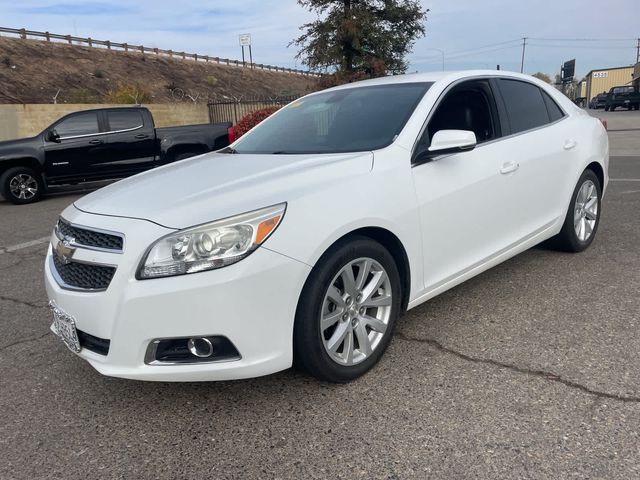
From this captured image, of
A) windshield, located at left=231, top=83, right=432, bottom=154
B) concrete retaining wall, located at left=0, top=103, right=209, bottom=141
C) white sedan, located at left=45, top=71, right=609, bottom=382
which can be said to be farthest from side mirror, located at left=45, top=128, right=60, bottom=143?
white sedan, located at left=45, top=71, right=609, bottom=382

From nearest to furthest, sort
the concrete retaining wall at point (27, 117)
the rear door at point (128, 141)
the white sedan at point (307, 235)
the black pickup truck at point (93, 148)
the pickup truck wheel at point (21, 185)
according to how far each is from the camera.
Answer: the white sedan at point (307, 235), the pickup truck wheel at point (21, 185), the black pickup truck at point (93, 148), the rear door at point (128, 141), the concrete retaining wall at point (27, 117)

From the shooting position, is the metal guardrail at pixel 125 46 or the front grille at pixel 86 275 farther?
the metal guardrail at pixel 125 46

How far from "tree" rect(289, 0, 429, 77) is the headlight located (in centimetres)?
2093

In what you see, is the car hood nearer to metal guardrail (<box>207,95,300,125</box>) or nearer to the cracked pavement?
the cracked pavement

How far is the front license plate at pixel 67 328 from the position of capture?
8.50 feet

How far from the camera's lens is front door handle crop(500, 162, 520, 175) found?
3.62 metres

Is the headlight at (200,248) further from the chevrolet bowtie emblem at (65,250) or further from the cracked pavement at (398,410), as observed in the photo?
the cracked pavement at (398,410)

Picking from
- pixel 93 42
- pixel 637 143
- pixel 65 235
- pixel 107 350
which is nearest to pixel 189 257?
pixel 107 350

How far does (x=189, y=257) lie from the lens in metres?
2.33

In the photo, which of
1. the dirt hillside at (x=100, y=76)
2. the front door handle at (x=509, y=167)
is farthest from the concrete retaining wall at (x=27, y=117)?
the front door handle at (x=509, y=167)

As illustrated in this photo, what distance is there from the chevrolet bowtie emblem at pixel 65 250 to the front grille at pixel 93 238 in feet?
0.10

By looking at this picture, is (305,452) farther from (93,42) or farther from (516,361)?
(93,42)

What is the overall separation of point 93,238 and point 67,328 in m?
0.48

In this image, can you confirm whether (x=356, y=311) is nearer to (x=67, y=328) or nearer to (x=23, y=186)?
(x=67, y=328)
